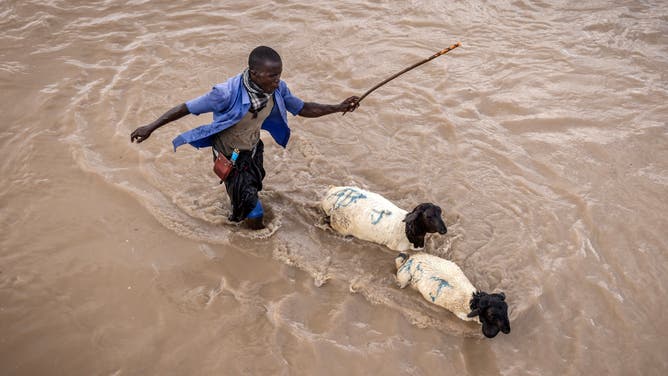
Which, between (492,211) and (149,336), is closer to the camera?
(149,336)

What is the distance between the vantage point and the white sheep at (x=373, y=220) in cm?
384

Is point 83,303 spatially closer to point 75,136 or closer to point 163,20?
point 75,136

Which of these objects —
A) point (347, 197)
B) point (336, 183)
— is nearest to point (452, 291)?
point (347, 197)

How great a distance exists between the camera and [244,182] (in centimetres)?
389

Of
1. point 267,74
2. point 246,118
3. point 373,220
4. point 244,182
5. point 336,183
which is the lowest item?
point 336,183

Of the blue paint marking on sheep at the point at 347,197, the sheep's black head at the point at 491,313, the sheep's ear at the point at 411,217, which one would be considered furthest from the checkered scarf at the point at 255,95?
the sheep's black head at the point at 491,313

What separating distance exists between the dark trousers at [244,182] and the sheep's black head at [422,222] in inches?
47.6

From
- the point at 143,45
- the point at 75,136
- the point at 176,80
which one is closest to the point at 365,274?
the point at 75,136

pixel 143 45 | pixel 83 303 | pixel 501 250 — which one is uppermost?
pixel 143 45

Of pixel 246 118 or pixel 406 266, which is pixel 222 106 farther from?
pixel 406 266

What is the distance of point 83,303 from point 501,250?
3.16m

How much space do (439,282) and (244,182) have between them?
1.63 meters

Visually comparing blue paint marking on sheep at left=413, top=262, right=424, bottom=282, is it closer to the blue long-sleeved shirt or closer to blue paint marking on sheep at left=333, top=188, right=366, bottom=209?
blue paint marking on sheep at left=333, top=188, right=366, bottom=209

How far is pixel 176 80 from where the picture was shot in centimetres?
590
